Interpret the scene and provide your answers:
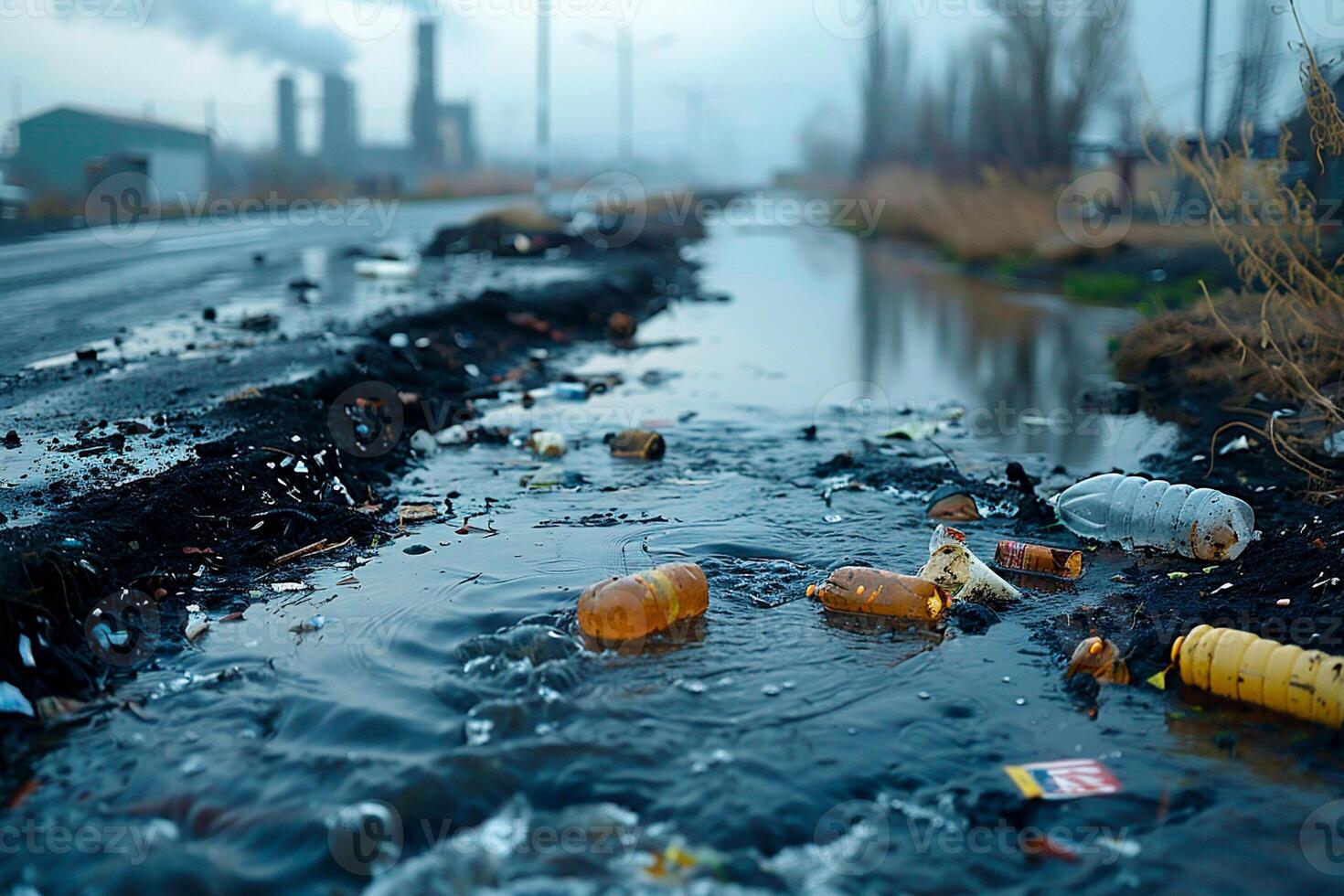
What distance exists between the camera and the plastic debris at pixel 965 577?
491 cm

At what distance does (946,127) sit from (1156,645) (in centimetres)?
5424

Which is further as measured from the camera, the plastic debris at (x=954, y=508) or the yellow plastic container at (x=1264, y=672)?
the plastic debris at (x=954, y=508)

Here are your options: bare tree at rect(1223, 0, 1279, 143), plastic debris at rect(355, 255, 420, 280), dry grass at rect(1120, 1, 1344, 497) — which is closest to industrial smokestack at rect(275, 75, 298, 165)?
plastic debris at rect(355, 255, 420, 280)

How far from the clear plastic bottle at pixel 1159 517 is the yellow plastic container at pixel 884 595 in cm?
150

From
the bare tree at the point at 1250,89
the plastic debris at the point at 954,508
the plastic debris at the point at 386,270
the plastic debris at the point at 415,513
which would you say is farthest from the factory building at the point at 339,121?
the plastic debris at the point at 954,508

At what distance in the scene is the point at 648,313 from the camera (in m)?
16.4

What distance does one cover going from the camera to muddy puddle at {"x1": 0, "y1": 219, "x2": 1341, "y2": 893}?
118 inches

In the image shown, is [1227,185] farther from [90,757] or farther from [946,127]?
[946,127]

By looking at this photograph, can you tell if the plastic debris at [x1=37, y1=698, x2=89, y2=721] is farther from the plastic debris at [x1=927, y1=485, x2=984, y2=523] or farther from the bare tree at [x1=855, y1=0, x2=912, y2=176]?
the bare tree at [x1=855, y1=0, x2=912, y2=176]

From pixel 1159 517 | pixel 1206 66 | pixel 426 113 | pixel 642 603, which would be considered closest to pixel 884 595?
pixel 642 603

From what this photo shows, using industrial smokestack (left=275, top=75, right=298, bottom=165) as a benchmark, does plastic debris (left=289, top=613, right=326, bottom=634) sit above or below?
below

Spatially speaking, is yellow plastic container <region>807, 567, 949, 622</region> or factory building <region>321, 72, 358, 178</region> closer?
yellow plastic container <region>807, 567, 949, 622</region>

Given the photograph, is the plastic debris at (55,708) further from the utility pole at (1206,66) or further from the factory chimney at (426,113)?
the factory chimney at (426,113)

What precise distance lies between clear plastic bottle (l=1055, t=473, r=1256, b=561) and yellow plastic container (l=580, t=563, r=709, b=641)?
2.36m
